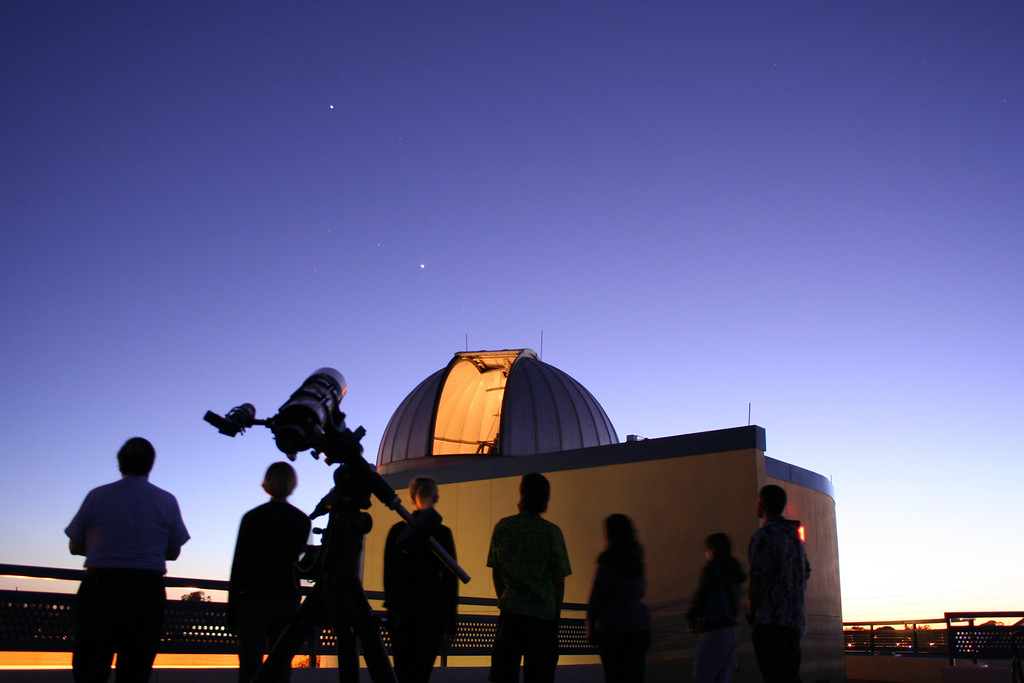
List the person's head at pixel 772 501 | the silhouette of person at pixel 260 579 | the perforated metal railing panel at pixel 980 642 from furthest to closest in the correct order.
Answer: the perforated metal railing panel at pixel 980 642, the person's head at pixel 772 501, the silhouette of person at pixel 260 579

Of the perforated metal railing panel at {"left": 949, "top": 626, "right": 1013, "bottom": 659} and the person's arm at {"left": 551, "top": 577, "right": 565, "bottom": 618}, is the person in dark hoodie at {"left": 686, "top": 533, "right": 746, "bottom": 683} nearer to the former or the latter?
the person's arm at {"left": 551, "top": 577, "right": 565, "bottom": 618}

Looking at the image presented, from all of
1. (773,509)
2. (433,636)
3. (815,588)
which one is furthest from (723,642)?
(815,588)

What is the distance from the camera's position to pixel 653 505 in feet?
34.9

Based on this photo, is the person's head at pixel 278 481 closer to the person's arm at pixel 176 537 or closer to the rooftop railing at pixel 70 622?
the person's arm at pixel 176 537

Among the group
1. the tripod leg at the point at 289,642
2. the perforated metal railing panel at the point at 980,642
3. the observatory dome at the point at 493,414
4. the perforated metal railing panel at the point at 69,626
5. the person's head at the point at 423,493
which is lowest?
the perforated metal railing panel at the point at 980,642

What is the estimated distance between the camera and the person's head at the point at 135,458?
3.69 meters

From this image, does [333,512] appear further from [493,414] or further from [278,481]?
[493,414]

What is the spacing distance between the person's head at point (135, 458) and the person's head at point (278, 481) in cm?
54

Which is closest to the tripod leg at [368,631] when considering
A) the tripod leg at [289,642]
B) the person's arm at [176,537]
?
the tripod leg at [289,642]

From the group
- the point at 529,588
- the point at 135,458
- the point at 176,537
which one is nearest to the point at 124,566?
the point at 176,537

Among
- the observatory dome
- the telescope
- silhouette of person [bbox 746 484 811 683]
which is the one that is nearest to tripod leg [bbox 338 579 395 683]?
the telescope

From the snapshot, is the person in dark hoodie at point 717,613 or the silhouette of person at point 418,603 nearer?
the silhouette of person at point 418,603

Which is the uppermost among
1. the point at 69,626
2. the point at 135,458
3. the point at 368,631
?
the point at 135,458

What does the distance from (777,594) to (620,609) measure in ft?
2.78
